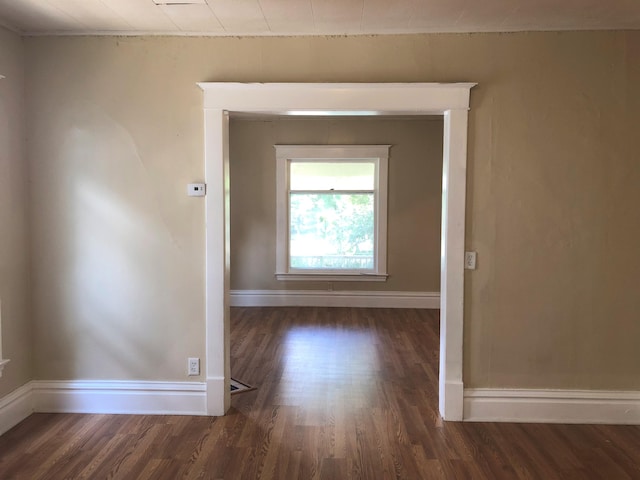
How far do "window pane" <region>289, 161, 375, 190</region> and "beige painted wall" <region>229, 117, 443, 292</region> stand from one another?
11.3 inches

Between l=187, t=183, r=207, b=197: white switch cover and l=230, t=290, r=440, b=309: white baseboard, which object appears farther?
l=230, t=290, r=440, b=309: white baseboard

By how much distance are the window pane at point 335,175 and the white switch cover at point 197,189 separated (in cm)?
338

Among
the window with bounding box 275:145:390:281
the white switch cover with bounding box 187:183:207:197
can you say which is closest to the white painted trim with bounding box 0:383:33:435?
the white switch cover with bounding box 187:183:207:197

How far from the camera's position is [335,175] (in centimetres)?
629

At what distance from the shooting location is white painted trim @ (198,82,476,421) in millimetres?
2938

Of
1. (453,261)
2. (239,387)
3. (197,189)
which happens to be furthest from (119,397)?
(453,261)

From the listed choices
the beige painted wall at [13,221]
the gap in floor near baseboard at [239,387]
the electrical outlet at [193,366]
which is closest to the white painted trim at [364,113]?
the electrical outlet at [193,366]

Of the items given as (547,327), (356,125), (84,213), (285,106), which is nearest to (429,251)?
(356,125)

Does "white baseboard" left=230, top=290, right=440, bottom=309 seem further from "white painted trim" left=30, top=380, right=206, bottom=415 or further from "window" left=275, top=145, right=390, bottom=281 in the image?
"white painted trim" left=30, top=380, right=206, bottom=415

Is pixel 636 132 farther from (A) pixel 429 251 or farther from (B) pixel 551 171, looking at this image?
(A) pixel 429 251

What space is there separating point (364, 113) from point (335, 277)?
358 centimetres

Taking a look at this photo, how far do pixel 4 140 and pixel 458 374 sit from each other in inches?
130

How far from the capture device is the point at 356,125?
616cm

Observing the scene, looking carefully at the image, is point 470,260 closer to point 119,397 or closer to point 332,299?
point 119,397
